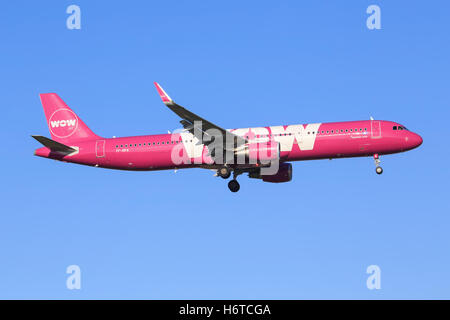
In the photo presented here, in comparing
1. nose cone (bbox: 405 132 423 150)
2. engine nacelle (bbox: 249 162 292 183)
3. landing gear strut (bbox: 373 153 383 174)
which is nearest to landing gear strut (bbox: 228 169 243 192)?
engine nacelle (bbox: 249 162 292 183)

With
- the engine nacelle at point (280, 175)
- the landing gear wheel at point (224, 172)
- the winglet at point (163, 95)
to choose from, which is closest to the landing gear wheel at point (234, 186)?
the landing gear wheel at point (224, 172)

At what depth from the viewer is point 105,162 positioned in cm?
6688

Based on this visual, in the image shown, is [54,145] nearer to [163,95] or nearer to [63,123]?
[63,123]

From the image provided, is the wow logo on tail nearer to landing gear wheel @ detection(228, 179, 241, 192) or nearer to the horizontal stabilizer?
the horizontal stabilizer

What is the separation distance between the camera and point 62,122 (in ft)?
230

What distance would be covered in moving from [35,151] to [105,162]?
623 centimetres

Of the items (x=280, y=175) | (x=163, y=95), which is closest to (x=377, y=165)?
(x=280, y=175)

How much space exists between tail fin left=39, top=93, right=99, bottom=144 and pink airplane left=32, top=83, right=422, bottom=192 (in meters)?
0.74

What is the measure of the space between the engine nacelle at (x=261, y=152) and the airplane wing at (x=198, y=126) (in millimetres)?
721

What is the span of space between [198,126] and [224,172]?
5481 millimetres

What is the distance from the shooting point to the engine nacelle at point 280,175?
220ft

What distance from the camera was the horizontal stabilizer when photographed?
65037mm

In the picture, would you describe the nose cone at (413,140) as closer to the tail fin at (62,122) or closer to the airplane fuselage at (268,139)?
the airplane fuselage at (268,139)
